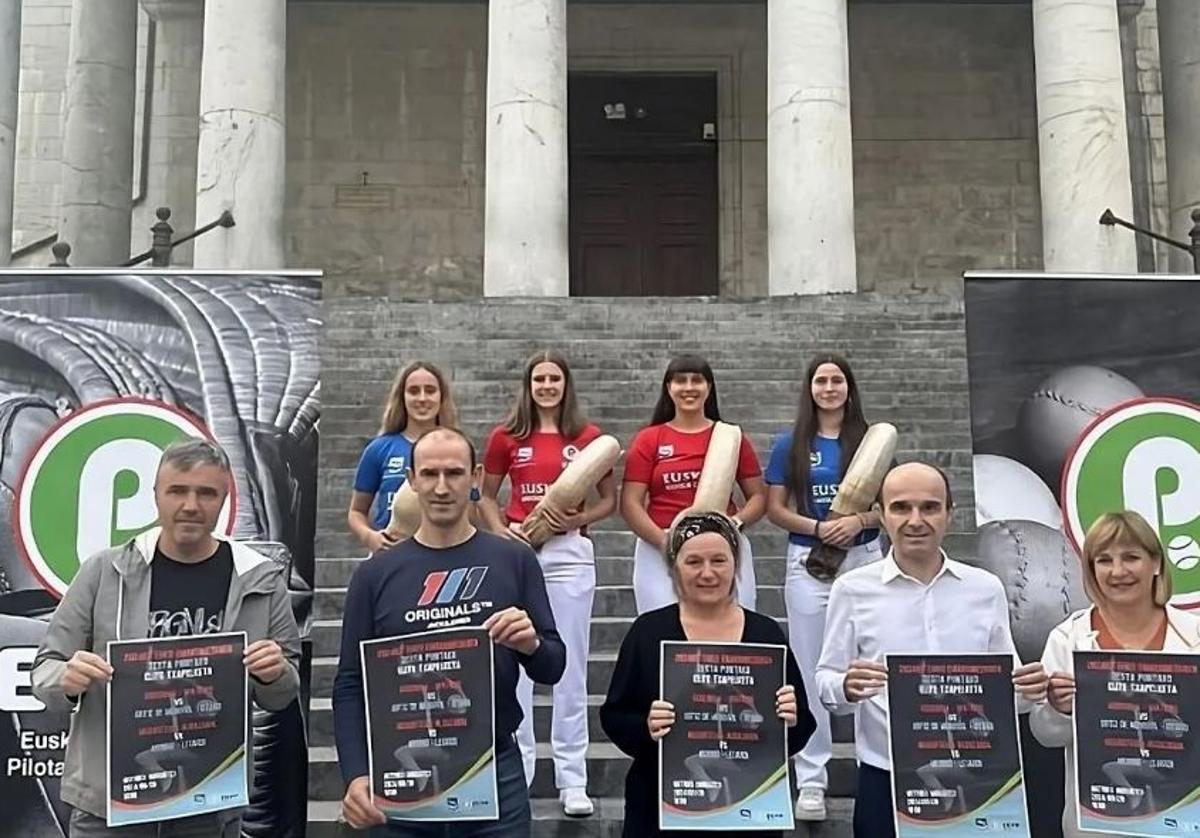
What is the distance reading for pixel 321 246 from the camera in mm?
20594

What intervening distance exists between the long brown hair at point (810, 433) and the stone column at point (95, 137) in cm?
1446

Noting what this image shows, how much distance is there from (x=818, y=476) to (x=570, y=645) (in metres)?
1.31

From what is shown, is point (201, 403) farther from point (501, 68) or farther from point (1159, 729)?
point (501, 68)

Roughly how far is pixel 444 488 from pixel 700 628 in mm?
917

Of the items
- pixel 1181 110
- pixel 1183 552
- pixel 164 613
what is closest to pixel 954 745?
pixel 1183 552

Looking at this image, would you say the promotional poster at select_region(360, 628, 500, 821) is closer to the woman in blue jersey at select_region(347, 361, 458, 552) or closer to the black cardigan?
the black cardigan

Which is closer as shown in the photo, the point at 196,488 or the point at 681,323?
the point at 196,488

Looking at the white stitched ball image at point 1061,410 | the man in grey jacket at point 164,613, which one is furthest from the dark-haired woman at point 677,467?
the man in grey jacket at point 164,613

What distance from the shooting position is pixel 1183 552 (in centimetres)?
575

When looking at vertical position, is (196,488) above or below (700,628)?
above

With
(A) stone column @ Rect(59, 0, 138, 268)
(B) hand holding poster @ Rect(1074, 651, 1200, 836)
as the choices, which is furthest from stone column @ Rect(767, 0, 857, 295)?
(B) hand holding poster @ Rect(1074, 651, 1200, 836)

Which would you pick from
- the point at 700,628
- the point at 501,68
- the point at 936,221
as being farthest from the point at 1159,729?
the point at 936,221

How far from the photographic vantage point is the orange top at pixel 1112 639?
157 inches

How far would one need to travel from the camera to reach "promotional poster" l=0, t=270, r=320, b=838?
547 cm
